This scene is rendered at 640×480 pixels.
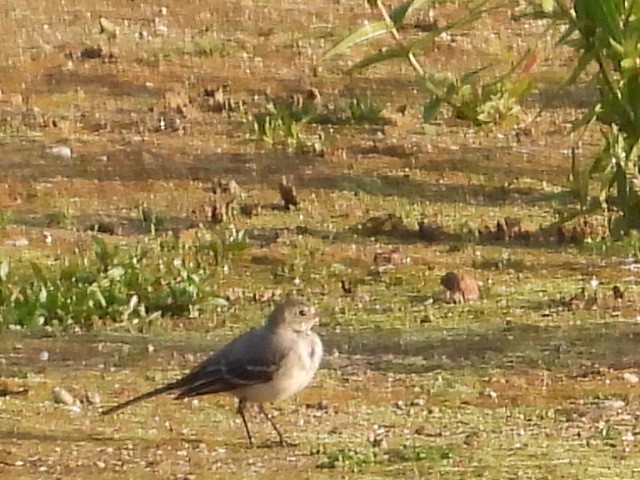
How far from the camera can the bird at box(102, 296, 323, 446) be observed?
6289 millimetres

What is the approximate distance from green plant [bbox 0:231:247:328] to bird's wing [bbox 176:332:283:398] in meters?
1.59

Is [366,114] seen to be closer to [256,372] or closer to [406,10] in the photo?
[406,10]

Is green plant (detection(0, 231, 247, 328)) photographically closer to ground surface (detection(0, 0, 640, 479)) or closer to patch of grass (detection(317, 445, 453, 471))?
ground surface (detection(0, 0, 640, 479))

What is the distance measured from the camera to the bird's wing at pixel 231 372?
6.28 meters

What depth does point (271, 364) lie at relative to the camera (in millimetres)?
6332

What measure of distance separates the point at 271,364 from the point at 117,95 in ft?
22.3

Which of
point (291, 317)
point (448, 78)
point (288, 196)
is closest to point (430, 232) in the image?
point (448, 78)

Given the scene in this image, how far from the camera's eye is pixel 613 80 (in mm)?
8031

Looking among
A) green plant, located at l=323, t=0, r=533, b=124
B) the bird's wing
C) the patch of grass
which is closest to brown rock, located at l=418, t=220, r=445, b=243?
green plant, located at l=323, t=0, r=533, b=124

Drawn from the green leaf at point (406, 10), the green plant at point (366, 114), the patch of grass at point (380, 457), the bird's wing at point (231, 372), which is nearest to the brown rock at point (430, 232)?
the green leaf at point (406, 10)

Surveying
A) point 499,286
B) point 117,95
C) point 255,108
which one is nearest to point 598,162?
point 499,286

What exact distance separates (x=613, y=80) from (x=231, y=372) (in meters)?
2.43

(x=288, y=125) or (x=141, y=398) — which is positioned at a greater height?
(x=288, y=125)

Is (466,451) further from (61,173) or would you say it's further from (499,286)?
(61,173)
